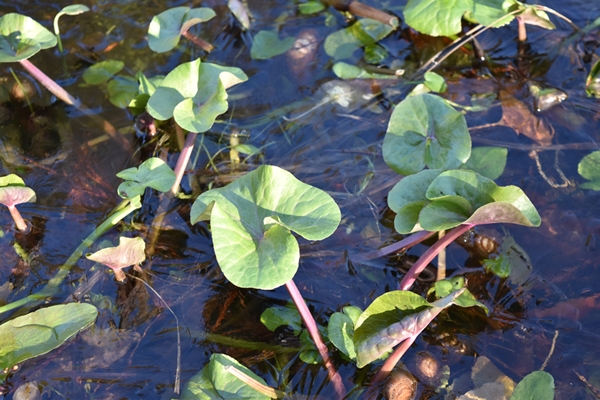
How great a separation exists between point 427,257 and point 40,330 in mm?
1255

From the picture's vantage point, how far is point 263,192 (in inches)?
62.0

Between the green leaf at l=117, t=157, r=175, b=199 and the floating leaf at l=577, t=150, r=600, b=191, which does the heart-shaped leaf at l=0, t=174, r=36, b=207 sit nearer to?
the green leaf at l=117, t=157, r=175, b=199

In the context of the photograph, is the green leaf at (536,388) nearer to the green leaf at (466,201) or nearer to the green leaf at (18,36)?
the green leaf at (466,201)

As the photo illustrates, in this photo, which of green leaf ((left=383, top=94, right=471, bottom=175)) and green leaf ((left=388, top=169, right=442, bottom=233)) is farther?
green leaf ((left=383, top=94, right=471, bottom=175))

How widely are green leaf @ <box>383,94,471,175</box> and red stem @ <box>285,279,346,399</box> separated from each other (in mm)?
618

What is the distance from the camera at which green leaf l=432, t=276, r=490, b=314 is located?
5.42 ft

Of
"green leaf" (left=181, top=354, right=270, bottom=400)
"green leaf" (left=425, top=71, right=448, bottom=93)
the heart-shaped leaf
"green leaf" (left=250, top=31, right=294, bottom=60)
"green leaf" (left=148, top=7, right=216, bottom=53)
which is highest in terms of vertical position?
"green leaf" (left=148, top=7, right=216, bottom=53)

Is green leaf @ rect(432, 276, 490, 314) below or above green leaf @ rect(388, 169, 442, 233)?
below

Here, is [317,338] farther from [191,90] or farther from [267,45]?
[267,45]

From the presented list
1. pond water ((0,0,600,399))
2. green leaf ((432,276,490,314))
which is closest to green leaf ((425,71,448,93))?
pond water ((0,0,600,399))

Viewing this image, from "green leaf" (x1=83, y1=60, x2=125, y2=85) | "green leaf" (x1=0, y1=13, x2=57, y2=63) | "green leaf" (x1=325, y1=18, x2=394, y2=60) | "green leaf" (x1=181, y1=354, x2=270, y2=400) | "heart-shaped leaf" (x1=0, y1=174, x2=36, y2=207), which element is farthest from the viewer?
"green leaf" (x1=325, y1=18, x2=394, y2=60)

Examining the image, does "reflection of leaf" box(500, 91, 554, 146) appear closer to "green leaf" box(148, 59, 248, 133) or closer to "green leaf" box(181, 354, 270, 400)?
"green leaf" box(148, 59, 248, 133)

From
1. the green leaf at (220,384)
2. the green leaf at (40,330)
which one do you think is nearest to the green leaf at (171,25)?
the green leaf at (40,330)

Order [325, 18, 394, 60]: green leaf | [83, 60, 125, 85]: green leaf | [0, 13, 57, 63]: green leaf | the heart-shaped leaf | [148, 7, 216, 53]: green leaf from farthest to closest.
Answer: [325, 18, 394, 60]: green leaf < [83, 60, 125, 85]: green leaf < [148, 7, 216, 53]: green leaf < [0, 13, 57, 63]: green leaf < the heart-shaped leaf
